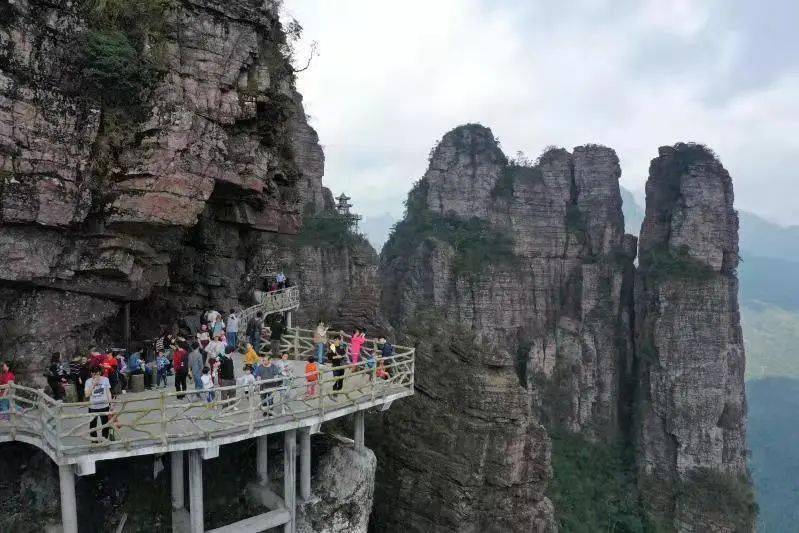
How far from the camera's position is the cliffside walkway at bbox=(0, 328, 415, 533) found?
11234 mm

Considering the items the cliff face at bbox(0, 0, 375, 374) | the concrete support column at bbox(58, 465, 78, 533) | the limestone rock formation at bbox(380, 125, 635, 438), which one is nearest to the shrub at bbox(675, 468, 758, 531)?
the limestone rock formation at bbox(380, 125, 635, 438)

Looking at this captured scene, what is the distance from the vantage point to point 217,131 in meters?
16.7

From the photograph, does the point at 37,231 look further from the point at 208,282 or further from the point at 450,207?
the point at 450,207

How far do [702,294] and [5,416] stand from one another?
4636cm

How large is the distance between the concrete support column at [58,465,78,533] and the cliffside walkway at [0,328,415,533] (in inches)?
0.7

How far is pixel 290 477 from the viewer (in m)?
14.5

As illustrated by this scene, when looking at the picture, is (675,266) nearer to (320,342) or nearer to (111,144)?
(320,342)

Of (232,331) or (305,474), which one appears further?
(232,331)

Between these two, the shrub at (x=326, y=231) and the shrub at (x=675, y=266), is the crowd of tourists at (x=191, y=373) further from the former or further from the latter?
the shrub at (x=675, y=266)

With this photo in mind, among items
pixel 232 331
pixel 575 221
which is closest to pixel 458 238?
pixel 575 221

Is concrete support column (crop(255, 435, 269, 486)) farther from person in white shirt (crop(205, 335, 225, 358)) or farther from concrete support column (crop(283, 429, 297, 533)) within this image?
person in white shirt (crop(205, 335, 225, 358))

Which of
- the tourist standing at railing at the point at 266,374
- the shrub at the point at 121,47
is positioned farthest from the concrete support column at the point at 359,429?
the shrub at the point at 121,47

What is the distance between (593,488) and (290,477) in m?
36.1

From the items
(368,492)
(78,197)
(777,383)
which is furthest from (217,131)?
(777,383)
